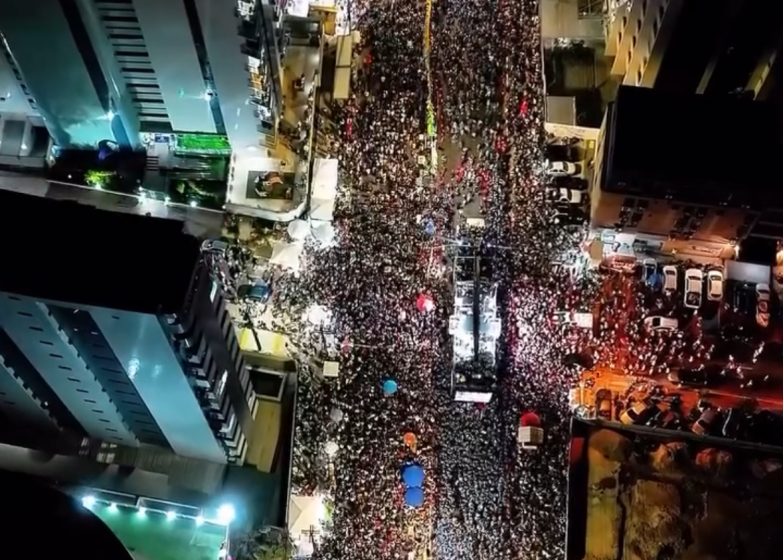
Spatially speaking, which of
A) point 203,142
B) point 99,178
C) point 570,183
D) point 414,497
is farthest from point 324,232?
point 414,497

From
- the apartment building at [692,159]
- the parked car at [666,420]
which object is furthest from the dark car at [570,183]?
the parked car at [666,420]

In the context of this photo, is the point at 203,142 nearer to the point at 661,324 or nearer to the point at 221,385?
the point at 221,385

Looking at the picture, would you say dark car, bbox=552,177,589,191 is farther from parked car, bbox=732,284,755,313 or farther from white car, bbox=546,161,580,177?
parked car, bbox=732,284,755,313

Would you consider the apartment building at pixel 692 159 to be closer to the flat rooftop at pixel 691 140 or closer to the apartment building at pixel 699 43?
the flat rooftop at pixel 691 140

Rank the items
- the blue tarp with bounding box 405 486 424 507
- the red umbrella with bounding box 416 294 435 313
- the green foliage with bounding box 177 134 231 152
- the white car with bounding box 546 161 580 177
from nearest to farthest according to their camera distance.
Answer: the blue tarp with bounding box 405 486 424 507, the red umbrella with bounding box 416 294 435 313, the green foliage with bounding box 177 134 231 152, the white car with bounding box 546 161 580 177

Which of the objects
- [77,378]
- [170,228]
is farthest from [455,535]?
[170,228]

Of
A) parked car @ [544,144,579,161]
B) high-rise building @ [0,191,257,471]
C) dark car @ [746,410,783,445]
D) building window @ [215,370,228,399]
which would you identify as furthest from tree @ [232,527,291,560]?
parked car @ [544,144,579,161]
